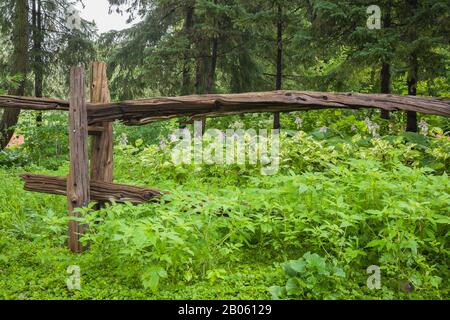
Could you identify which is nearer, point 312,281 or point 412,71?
point 312,281

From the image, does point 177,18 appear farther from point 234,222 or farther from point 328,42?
point 234,222

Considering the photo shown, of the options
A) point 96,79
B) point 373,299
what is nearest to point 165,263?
point 373,299

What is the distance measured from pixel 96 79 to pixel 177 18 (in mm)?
11382

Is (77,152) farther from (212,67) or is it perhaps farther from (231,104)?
(212,67)

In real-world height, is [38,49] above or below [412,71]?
above

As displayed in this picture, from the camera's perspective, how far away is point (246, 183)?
7.00 m

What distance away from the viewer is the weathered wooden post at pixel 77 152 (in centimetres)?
452

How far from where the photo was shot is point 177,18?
50.9ft

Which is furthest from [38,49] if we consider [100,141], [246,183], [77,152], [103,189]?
[103,189]

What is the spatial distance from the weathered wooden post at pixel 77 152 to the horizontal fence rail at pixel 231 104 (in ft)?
0.43

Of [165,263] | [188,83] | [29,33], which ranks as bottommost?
[165,263]

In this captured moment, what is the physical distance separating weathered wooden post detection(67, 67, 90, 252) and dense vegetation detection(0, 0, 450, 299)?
0.59ft

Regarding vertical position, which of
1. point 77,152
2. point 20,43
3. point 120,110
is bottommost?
point 77,152

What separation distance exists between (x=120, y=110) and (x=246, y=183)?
9.65ft
